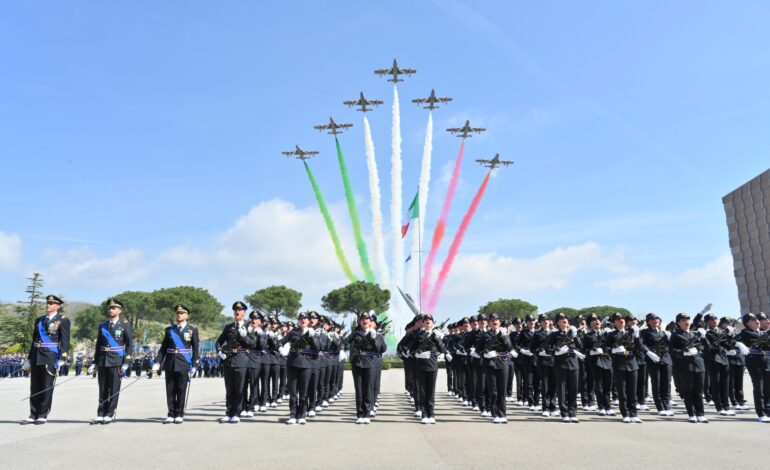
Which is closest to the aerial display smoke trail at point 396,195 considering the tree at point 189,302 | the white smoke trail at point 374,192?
the white smoke trail at point 374,192

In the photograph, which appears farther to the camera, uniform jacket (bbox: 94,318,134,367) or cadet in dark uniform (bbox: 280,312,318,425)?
cadet in dark uniform (bbox: 280,312,318,425)

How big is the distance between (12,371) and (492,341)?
49138 millimetres

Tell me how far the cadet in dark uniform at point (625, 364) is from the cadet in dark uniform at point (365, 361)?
5.28 m

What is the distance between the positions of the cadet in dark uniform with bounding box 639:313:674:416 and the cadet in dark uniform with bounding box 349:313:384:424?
637 cm

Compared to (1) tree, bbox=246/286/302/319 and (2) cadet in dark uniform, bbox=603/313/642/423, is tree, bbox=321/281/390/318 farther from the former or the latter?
(2) cadet in dark uniform, bbox=603/313/642/423

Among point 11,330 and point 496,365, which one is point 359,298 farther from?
point 496,365

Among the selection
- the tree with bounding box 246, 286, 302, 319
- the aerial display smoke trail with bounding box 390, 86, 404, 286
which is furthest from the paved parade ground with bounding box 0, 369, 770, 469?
the tree with bounding box 246, 286, 302, 319

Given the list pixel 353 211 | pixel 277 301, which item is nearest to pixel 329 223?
pixel 353 211

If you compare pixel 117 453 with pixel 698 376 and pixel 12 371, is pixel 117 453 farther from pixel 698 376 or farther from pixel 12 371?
pixel 12 371

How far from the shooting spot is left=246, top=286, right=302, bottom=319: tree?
282 feet

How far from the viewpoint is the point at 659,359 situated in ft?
45.4

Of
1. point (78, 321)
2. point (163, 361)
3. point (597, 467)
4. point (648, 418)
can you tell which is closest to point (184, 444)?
point (163, 361)

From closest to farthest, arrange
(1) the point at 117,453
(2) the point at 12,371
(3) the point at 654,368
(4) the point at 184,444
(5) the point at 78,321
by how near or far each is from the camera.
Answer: (1) the point at 117,453, (4) the point at 184,444, (3) the point at 654,368, (2) the point at 12,371, (5) the point at 78,321

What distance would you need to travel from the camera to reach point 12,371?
48250 mm
